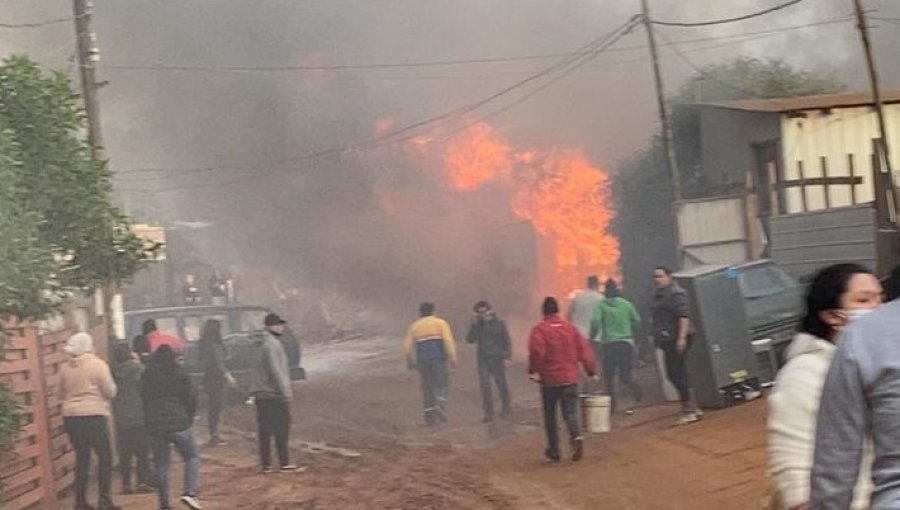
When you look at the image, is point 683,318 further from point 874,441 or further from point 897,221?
point 874,441

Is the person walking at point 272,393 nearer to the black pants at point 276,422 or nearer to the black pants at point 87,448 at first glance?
the black pants at point 276,422

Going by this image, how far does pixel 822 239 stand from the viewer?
53.6ft

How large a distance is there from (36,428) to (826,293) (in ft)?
28.4

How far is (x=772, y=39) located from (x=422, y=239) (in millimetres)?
10746

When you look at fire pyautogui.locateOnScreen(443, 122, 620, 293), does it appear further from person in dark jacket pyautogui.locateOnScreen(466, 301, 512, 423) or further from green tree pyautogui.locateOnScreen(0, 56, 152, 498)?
green tree pyautogui.locateOnScreen(0, 56, 152, 498)

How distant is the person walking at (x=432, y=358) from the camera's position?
48.4 feet

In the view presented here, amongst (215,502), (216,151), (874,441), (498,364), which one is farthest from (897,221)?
(216,151)

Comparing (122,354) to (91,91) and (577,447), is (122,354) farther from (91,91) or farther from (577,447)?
(91,91)

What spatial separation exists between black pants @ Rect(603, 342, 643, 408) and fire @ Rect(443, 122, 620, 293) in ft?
29.8

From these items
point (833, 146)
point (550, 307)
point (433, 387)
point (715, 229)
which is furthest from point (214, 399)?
point (833, 146)

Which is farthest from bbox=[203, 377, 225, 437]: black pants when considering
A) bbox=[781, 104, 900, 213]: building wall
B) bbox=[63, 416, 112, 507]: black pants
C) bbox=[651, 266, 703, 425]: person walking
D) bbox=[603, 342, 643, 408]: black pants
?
bbox=[781, 104, 900, 213]: building wall

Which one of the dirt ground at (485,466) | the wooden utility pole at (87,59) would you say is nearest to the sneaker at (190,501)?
the dirt ground at (485,466)

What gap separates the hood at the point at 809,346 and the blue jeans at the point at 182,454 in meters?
6.96

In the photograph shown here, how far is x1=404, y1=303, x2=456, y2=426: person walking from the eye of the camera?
48.4 feet
